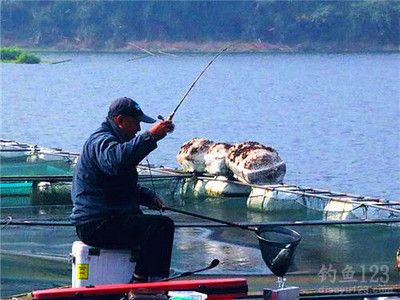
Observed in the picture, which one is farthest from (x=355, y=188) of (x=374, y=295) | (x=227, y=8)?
(x=227, y=8)

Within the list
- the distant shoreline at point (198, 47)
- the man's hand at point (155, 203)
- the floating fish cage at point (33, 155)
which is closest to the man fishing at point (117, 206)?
the man's hand at point (155, 203)

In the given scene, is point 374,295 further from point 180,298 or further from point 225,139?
point 225,139

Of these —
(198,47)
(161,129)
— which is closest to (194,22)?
(198,47)

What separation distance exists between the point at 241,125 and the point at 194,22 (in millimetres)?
46138

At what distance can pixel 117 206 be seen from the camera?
904cm

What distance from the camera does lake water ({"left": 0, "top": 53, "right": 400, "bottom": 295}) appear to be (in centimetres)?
1409

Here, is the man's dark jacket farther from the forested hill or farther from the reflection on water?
the forested hill

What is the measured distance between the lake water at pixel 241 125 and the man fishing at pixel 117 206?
10.9 feet

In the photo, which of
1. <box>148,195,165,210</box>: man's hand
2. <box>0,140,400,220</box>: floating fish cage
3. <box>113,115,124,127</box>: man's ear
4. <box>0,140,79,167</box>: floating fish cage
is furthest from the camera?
<box>0,140,79,167</box>: floating fish cage

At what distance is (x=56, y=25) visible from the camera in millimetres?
85438

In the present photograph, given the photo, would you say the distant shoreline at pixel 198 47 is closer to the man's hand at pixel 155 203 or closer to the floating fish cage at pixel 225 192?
the floating fish cage at pixel 225 192

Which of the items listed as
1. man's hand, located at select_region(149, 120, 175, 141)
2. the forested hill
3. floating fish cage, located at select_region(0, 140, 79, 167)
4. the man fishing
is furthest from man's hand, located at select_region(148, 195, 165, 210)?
the forested hill

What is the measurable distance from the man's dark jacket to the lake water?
3.39 m

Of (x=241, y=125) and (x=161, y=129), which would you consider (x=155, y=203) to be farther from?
(x=241, y=125)
